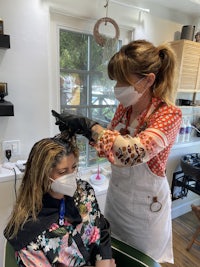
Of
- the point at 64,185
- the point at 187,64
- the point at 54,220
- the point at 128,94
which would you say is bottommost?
the point at 54,220

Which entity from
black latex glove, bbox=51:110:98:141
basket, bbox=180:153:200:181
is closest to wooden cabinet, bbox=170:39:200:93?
basket, bbox=180:153:200:181

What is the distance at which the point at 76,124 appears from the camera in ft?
2.82

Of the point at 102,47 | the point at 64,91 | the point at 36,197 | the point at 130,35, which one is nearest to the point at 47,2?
the point at 102,47

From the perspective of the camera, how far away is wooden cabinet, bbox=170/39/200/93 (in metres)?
1.80

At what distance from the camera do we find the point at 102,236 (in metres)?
0.98

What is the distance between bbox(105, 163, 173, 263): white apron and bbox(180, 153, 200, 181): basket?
3.06ft

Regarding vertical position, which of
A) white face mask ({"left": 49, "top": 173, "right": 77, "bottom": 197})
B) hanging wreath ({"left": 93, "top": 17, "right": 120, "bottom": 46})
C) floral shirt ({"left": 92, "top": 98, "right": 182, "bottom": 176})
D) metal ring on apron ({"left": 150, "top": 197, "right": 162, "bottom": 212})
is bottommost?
metal ring on apron ({"left": 150, "top": 197, "right": 162, "bottom": 212})

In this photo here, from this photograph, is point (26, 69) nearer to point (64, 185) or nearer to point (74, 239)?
point (64, 185)

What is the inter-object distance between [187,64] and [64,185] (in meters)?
1.59

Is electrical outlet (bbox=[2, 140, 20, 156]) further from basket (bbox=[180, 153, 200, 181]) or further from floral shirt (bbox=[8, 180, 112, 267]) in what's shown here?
basket (bbox=[180, 153, 200, 181])

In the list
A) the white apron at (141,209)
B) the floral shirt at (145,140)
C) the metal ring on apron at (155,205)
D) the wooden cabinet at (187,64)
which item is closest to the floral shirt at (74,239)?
the white apron at (141,209)

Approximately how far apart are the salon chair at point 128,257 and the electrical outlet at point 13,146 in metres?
0.86

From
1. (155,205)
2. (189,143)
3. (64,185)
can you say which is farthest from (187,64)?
(64,185)

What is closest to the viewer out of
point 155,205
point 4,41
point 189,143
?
point 155,205
